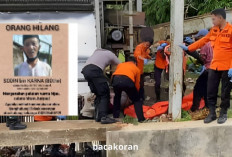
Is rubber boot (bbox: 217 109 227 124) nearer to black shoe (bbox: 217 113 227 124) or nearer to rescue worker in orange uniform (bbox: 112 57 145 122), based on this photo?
black shoe (bbox: 217 113 227 124)

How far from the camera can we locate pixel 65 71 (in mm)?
4414

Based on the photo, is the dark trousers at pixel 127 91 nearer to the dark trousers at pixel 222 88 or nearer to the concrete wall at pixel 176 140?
the concrete wall at pixel 176 140

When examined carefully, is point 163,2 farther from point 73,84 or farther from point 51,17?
point 73,84

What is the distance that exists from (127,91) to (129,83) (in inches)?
6.8

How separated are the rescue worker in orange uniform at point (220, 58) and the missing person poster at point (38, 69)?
1.77 m

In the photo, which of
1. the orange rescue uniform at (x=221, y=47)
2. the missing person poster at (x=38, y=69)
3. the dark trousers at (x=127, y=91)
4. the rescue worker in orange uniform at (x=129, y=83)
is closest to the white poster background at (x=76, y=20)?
the dark trousers at (x=127, y=91)

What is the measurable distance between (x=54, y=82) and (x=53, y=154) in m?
1.55

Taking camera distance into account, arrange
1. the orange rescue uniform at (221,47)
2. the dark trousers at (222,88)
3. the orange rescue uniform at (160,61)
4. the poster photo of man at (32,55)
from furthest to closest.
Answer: the orange rescue uniform at (160,61) → the dark trousers at (222,88) → the orange rescue uniform at (221,47) → the poster photo of man at (32,55)

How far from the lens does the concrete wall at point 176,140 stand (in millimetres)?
4539

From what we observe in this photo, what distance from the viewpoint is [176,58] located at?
4.84m

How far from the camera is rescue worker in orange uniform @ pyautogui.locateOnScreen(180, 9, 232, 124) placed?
4.55m

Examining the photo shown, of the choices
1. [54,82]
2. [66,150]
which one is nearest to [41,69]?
[54,82]

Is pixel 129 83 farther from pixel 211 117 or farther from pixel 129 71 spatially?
pixel 211 117

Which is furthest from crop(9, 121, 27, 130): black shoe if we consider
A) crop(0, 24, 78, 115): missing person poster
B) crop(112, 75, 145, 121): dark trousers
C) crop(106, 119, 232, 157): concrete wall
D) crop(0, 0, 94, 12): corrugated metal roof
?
crop(0, 0, 94, 12): corrugated metal roof
